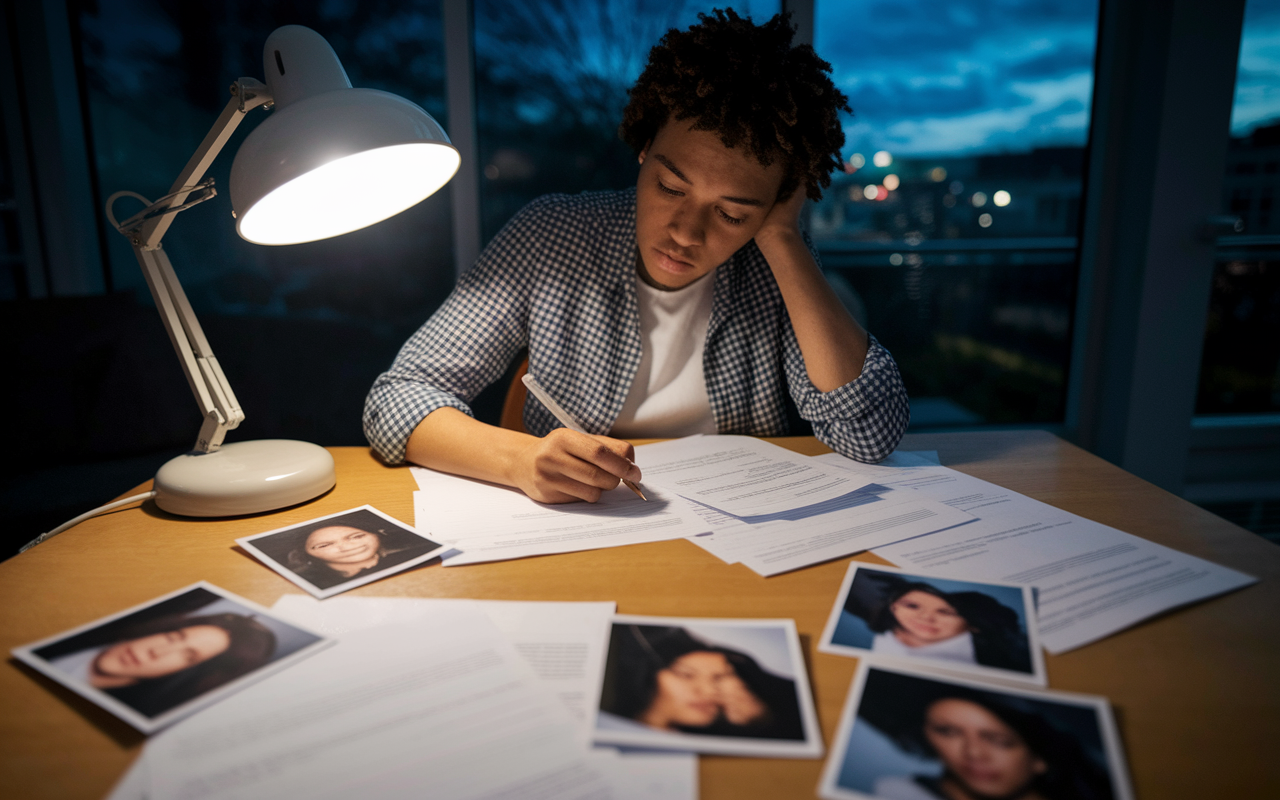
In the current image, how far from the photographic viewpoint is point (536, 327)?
1.17 metres

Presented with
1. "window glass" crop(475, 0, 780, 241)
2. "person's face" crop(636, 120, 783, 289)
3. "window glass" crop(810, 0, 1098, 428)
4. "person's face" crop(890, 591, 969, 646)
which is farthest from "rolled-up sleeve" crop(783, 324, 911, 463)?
"window glass" crop(475, 0, 780, 241)

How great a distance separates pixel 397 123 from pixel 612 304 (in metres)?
0.60

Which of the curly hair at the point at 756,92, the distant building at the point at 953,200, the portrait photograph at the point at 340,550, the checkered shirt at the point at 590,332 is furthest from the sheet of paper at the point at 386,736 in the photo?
the distant building at the point at 953,200

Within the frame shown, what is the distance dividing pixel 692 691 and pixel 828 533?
1.02ft

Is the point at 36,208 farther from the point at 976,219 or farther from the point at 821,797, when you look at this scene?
the point at 976,219

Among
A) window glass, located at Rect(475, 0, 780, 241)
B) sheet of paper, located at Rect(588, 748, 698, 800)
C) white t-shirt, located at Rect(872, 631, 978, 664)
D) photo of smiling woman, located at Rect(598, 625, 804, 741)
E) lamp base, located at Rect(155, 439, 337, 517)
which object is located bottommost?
sheet of paper, located at Rect(588, 748, 698, 800)

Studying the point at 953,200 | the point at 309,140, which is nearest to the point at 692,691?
the point at 309,140

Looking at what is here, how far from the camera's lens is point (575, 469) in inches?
30.7

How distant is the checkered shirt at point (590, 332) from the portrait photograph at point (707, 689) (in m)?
0.57

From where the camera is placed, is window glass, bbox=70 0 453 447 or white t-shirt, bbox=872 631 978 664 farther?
window glass, bbox=70 0 453 447

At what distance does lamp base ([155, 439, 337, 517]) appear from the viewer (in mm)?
740

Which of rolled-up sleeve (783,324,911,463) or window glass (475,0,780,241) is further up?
window glass (475,0,780,241)

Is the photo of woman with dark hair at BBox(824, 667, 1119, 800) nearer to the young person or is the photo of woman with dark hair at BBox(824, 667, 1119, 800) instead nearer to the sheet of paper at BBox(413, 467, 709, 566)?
the sheet of paper at BBox(413, 467, 709, 566)

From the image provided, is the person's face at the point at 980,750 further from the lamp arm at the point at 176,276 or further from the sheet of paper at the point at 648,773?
the lamp arm at the point at 176,276
